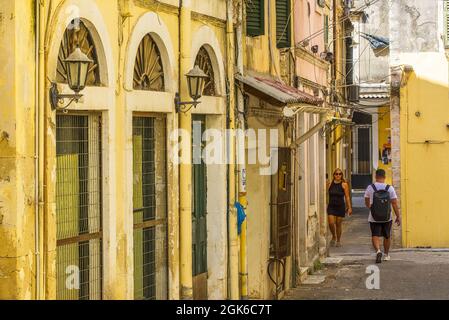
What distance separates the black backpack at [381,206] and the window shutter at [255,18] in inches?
203

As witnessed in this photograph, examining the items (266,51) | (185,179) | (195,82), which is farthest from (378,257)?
(195,82)

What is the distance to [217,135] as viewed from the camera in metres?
14.3

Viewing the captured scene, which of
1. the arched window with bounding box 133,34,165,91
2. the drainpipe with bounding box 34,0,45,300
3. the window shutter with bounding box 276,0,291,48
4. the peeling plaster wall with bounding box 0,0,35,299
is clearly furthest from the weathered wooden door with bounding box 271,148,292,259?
the peeling plaster wall with bounding box 0,0,35,299

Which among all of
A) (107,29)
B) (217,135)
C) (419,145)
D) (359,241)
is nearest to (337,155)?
(359,241)

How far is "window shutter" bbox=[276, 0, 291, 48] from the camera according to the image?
1872cm

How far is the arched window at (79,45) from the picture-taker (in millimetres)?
9633

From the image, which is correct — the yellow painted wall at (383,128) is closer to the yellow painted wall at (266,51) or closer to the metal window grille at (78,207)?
the yellow painted wall at (266,51)

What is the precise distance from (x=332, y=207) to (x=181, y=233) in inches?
491

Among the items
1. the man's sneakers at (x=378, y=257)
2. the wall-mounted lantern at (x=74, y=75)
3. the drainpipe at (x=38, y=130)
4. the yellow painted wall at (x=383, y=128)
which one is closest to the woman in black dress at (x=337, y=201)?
the man's sneakers at (x=378, y=257)

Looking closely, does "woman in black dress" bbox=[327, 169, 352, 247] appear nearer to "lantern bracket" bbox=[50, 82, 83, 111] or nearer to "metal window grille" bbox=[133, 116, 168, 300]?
"metal window grille" bbox=[133, 116, 168, 300]

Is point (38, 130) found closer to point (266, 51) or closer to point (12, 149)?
point (12, 149)

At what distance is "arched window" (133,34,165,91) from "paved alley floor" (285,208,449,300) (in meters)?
6.07

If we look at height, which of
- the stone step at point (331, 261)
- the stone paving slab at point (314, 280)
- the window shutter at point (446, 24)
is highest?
the window shutter at point (446, 24)
